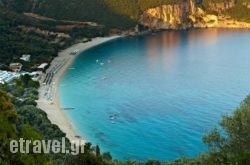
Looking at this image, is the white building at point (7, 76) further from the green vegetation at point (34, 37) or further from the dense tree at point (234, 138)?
the dense tree at point (234, 138)

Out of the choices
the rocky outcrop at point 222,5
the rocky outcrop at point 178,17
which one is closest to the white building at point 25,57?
the rocky outcrop at point 178,17

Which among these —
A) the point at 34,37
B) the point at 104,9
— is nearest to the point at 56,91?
the point at 34,37

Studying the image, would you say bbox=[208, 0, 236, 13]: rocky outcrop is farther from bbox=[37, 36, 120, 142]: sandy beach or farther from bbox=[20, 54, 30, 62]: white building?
bbox=[20, 54, 30, 62]: white building

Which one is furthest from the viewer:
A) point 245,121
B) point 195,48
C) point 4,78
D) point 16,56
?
point 195,48

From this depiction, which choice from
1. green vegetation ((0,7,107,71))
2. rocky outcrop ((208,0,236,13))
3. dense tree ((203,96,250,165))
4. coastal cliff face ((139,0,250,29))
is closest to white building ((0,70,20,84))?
green vegetation ((0,7,107,71))

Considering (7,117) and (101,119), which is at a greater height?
(7,117)

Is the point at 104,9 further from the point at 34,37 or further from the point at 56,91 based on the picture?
the point at 56,91

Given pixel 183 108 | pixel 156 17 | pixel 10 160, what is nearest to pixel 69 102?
pixel 183 108

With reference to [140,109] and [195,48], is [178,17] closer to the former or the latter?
[195,48]
